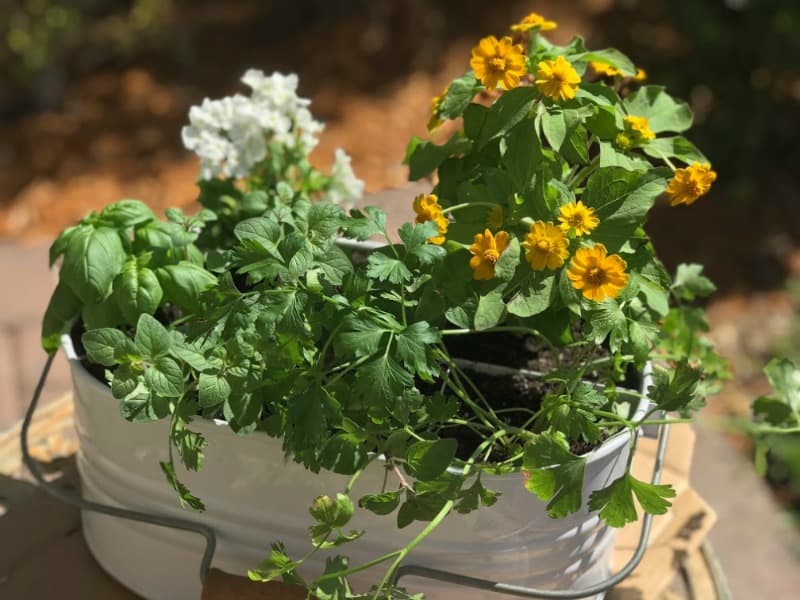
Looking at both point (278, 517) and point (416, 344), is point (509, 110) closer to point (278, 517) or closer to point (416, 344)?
point (416, 344)

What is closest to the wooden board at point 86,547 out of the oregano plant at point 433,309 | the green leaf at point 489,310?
the oregano plant at point 433,309

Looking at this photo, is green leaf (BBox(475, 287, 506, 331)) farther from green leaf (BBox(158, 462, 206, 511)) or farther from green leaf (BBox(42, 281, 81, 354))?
green leaf (BBox(42, 281, 81, 354))

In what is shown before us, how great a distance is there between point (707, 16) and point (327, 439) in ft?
7.09

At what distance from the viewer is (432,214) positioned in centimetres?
89

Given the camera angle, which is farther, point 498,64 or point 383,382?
point 498,64

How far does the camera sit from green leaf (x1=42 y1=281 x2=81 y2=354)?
101cm

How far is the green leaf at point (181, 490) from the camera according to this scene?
0.83 metres

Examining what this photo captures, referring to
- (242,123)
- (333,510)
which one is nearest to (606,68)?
(242,123)

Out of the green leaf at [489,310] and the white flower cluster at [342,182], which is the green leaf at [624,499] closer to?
the green leaf at [489,310]

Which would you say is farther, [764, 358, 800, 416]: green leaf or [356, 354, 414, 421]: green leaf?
[764, 358, 800, 416]: green leaf

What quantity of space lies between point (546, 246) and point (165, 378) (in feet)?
1.04

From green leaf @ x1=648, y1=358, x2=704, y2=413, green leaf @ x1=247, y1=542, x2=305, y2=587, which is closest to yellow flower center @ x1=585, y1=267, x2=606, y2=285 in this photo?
green leaf @ x1=648, y1=358, x2=704, y2=413

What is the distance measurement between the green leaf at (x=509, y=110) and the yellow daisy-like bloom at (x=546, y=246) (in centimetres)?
13

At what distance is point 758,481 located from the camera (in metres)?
2.16
